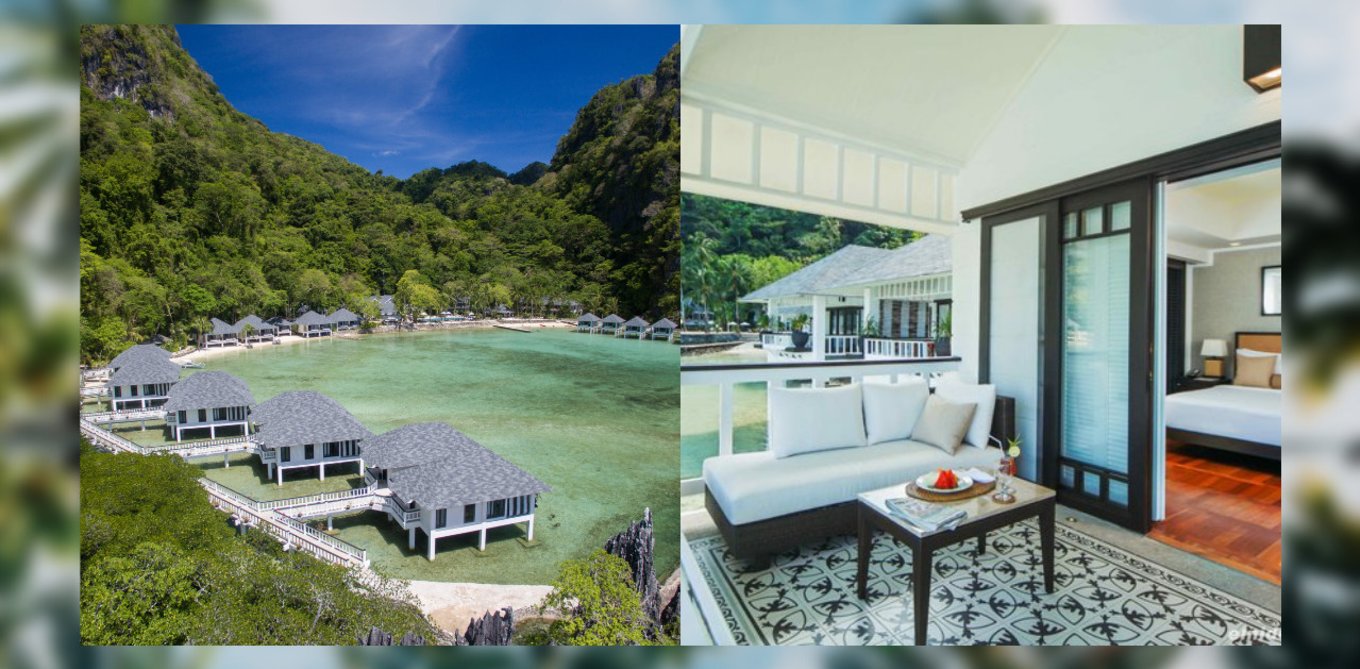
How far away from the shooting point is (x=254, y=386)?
2.04m

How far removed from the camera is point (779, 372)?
333cm

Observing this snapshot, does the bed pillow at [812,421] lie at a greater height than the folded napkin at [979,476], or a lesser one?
greater

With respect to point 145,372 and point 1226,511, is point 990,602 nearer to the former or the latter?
point 1226,511

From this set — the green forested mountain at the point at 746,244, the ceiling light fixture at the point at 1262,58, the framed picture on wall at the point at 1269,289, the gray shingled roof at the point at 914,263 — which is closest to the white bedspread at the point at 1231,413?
the framed picture on wall at the point at 1269,289

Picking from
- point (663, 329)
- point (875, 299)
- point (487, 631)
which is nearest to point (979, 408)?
point (663, 329)

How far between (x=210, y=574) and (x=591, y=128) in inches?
81.1

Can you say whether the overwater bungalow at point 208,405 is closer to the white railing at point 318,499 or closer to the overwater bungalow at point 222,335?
the overwater bungalow at point 222,335

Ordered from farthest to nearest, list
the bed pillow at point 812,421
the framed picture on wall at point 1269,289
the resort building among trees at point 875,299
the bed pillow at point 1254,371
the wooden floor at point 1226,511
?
1. the resort building among trees at point 875,299
2. the framed picture on wall at point 1269,289
3. the bed pillow at point 1254,371
4. the bed pillow at point 812,421
5. the wooden floor at point 1226,511

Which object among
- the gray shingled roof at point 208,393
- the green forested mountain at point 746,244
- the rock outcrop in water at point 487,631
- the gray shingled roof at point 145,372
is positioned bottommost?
the rock outcrop in water at point 487,631

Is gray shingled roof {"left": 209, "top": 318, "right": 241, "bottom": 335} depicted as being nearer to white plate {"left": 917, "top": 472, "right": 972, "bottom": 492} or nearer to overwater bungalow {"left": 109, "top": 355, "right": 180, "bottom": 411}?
overwater bungalow {"left": 109, "top": 355, "right": 180, "bottom": 411}

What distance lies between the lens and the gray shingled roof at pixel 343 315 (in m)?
2.21

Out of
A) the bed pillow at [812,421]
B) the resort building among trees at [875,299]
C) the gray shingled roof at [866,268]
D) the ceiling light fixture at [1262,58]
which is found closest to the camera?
the ceiling light fixture at [1262,58]

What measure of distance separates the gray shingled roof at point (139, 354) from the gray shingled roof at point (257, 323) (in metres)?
0.27

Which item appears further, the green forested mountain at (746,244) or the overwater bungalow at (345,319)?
the green forested mountain at (746,244)
